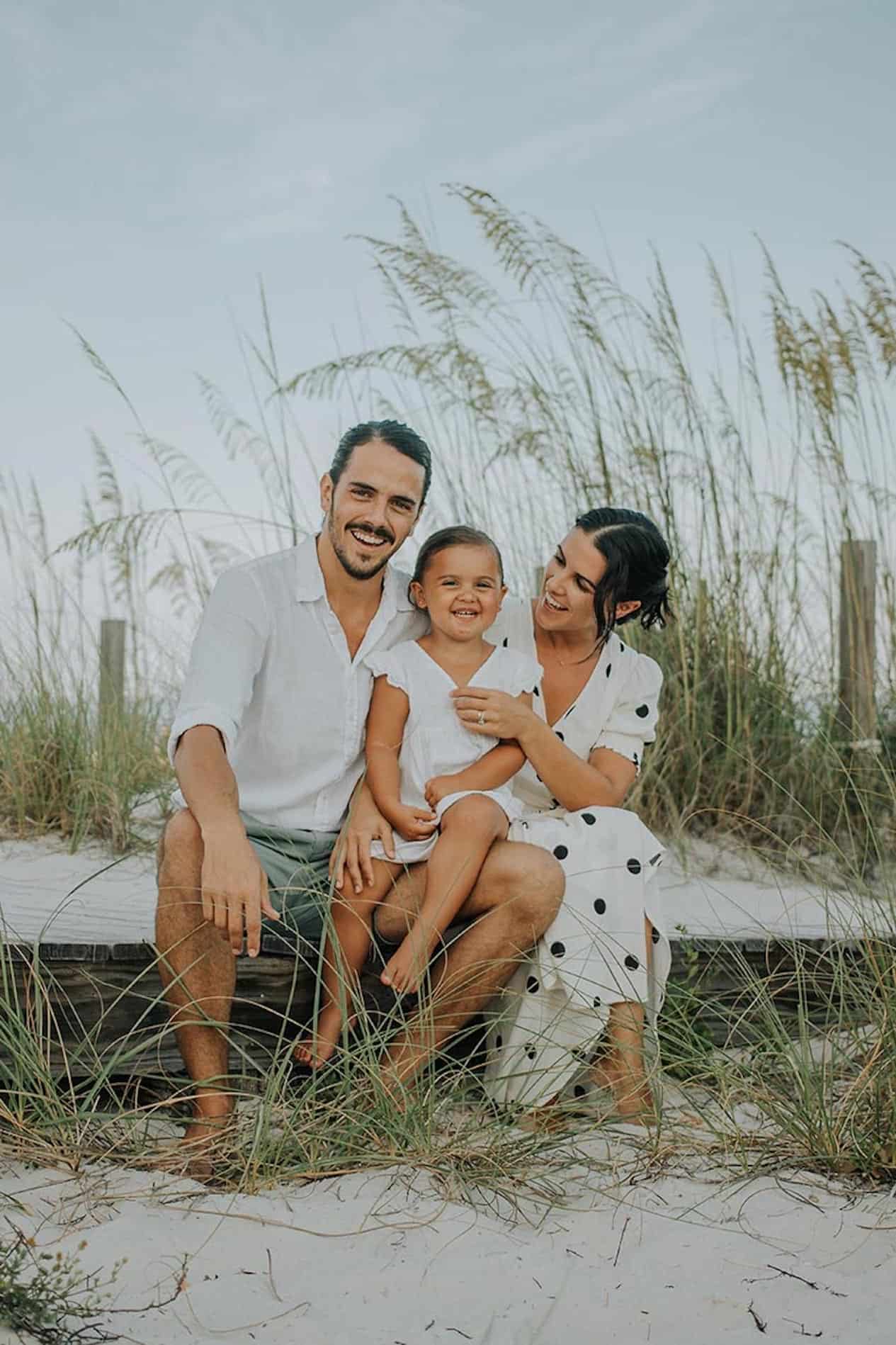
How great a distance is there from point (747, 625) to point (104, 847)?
2.25 metres

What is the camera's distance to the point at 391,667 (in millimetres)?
2602

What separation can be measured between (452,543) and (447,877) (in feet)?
2.21

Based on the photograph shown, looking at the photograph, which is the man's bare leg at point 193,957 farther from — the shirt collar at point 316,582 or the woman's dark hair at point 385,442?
the woman's dark hair at point 385,442

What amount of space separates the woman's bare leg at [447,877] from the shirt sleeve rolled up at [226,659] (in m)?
0.43

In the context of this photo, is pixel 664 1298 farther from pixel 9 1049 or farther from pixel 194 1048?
pixel 9 1049

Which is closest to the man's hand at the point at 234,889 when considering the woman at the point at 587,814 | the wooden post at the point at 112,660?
the woman at the point at 587,814

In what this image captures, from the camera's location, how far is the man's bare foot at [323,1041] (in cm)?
230

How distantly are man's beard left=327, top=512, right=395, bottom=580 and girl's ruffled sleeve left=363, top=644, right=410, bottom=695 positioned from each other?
0.52 ft

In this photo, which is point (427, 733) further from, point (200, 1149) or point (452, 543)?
point (200, 1149)

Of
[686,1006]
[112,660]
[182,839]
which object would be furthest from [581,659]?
[112,660]

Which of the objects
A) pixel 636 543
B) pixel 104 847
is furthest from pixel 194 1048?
pixel 104 847

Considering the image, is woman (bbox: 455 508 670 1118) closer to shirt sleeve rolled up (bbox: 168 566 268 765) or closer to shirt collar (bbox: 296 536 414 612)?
shirt collar (bbox: 296 536 414 612)

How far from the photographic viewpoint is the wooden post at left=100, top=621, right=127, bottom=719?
501 cm

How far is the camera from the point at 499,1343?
1677mm
